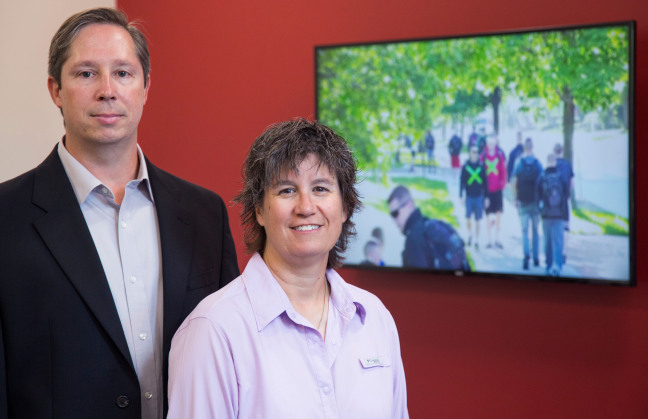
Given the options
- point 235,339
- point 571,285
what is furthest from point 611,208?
point 235,339

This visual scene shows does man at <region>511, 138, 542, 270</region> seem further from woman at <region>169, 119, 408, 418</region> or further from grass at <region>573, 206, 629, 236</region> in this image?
woman at <region>169, 119, 408, 418</region>

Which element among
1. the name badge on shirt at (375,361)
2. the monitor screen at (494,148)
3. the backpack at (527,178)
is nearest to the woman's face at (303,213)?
the name badge on shirt at (375,361)

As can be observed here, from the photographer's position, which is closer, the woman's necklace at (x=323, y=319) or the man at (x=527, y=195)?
the woman's necklace at (x=323, y=319)

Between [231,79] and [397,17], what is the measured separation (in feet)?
3.25

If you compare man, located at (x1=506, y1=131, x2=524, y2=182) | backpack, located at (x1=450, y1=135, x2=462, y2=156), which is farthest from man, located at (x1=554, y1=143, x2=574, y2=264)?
backpack, located at (x1=450, y1=135, x2=462, y2=156)

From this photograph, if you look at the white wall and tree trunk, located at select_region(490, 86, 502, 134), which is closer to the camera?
tree trunk, located at select_region(490, 86, 502, 134)

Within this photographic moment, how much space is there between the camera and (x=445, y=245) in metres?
3.16

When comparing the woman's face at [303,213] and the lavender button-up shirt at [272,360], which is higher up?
the woman's face at [303,213]

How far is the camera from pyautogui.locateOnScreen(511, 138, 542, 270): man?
2932 millimetres

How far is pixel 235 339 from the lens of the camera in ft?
4.97

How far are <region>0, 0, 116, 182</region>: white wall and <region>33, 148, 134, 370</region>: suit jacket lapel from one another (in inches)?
80.3

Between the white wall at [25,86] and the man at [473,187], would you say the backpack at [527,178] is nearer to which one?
the man at [473,187]

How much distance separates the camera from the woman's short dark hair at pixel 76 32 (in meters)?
1.72

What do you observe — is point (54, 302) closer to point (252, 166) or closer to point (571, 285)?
point (252, 166)
